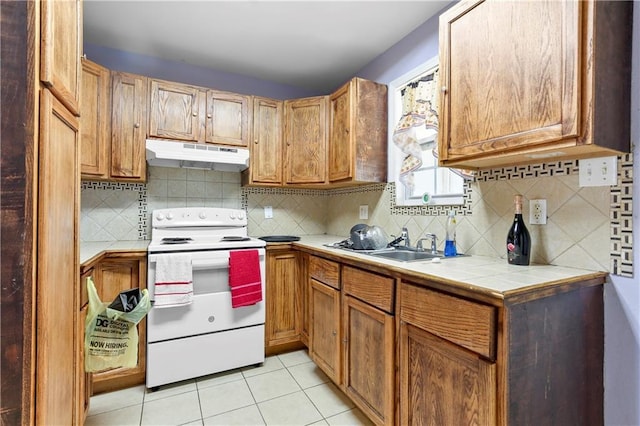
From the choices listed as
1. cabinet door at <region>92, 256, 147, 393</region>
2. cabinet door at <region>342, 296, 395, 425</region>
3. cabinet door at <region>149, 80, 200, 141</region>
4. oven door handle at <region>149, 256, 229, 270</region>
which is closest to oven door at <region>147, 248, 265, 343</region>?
oven door handle at <region>149, 256, 229, 270</region>

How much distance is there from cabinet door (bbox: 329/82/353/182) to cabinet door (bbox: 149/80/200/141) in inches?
43.3

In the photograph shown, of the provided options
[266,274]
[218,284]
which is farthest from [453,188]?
[218,284]

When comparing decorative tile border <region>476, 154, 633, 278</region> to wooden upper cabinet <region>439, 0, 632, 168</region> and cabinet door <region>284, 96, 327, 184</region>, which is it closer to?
wooden upper cabinet <region>439, 0, 632, 168</region>

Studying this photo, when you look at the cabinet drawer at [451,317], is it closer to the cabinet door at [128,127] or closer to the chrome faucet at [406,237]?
the chrome faucet at [406,237]

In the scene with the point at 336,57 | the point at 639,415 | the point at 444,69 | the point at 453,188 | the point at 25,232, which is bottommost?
Result: the point at 639,415

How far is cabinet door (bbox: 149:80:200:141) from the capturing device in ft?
7.63

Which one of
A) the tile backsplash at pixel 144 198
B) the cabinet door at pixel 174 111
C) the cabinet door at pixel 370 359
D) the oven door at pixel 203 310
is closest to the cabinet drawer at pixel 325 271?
the cabinet door at pixel 370 359

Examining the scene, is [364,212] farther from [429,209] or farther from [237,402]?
[237,402]

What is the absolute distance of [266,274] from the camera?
2385 millimetres

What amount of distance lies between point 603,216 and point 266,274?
1.99 meters

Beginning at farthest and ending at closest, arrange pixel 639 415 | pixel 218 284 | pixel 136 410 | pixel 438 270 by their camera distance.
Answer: pixel 218 284 → pixel 136 410 → pixel 438 270 → pixel 639 415

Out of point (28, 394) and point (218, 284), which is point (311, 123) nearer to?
point (218, 284)

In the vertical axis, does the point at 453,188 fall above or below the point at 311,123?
below

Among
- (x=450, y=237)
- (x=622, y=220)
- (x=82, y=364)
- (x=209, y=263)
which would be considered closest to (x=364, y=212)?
(x=450, y=237)
